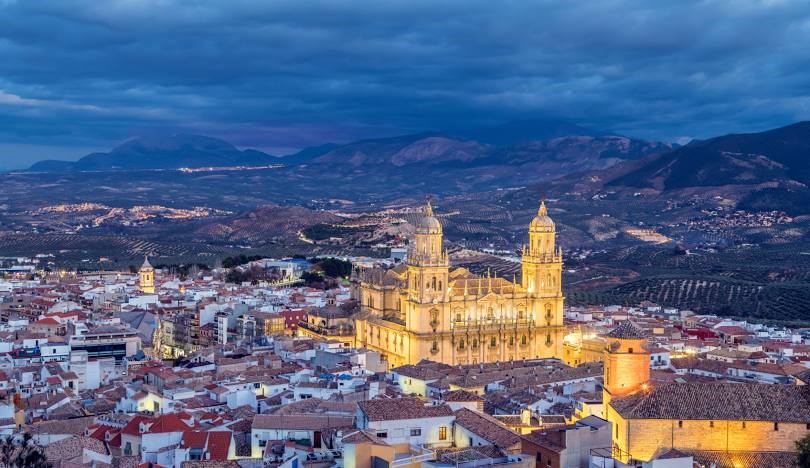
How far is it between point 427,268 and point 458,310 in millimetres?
3083

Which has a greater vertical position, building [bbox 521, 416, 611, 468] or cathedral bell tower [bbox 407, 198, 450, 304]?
cathedral bell tower [bbox 407, 198, 450, 304]

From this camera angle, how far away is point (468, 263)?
406 ft

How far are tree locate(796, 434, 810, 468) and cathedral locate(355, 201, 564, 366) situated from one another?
104 feet

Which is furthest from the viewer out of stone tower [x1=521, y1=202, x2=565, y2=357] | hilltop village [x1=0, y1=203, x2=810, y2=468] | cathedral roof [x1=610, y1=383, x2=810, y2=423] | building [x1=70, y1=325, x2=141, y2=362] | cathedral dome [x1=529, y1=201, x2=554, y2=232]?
cathedral dome [x1=529, y1=201, x2=554, y2=232]

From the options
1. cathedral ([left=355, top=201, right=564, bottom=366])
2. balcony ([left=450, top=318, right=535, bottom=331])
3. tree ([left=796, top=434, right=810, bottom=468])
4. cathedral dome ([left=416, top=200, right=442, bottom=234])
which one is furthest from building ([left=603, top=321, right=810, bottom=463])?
cathedral dome ([left=416, top=200, right=442, bottom=234])

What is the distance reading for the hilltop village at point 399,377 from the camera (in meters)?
31.0

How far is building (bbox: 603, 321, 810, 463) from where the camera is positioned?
102ft

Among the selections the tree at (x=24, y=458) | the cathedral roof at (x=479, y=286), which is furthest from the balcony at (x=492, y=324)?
the tree at (x=24, y=458)

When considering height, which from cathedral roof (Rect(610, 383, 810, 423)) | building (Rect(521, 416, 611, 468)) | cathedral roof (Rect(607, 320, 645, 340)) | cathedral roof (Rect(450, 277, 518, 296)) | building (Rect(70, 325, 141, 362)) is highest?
cathedral roof (Rect(607, 320, 645, 340))

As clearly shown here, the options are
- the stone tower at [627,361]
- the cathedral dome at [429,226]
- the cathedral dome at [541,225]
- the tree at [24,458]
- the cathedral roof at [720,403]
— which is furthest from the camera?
the cathedral dome at [541,225]

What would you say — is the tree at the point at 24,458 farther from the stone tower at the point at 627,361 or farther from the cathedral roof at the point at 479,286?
the cathedral roof at the point at 479,286

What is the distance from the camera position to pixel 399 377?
46.5 meters

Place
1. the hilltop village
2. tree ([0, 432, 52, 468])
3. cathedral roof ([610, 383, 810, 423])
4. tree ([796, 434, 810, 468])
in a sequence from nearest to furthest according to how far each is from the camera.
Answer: tree ([0, 432, 52, 468]) < tree ([796, 434, 810, 468]) < the hilltop village < cathedral roof ([610, 383, 810, 423])

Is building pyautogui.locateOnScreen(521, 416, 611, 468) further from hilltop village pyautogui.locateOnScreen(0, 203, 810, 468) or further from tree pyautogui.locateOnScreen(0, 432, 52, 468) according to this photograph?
tree pyautogui.locateOnScreen(0, 432, 52, 468)
